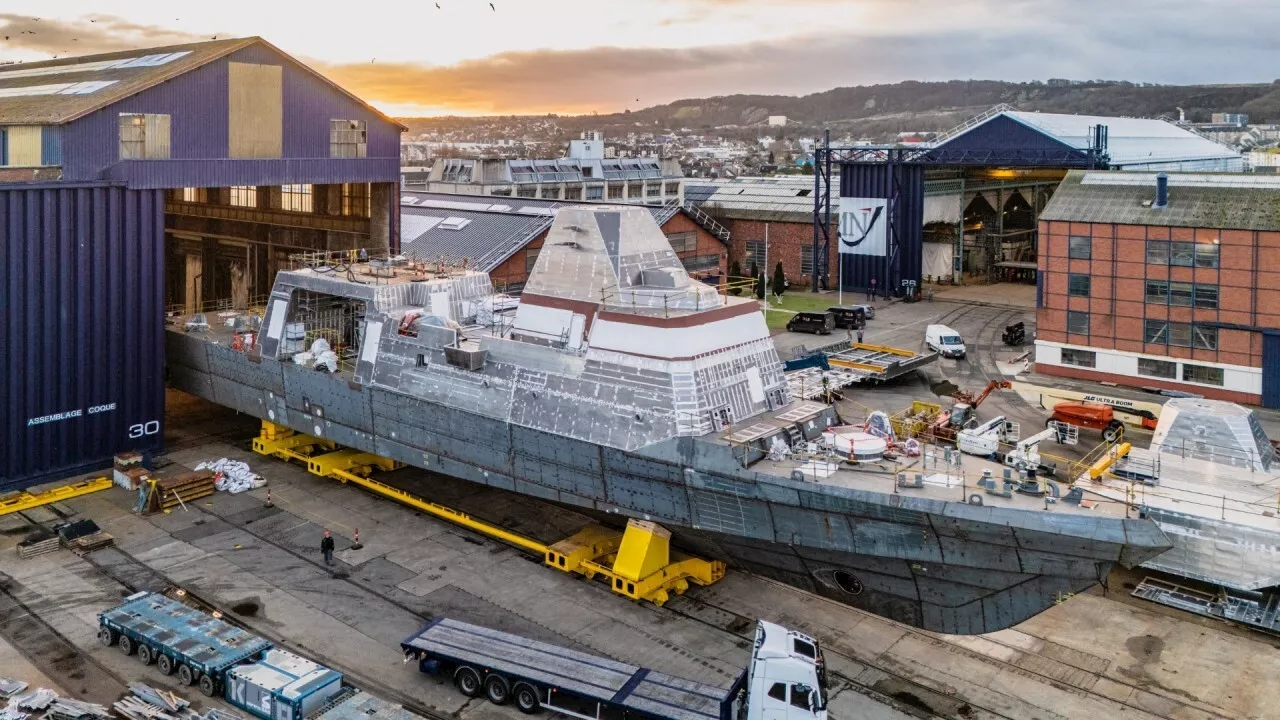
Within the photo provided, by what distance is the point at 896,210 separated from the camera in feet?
229

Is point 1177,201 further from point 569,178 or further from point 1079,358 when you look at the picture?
point 569,178

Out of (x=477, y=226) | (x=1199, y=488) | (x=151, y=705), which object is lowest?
(x=151, y=705)

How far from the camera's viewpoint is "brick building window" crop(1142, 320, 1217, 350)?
41406 mm

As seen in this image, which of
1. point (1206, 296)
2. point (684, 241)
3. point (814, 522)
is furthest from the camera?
point (684, 241)

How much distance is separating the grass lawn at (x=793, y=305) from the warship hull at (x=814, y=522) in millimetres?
34384

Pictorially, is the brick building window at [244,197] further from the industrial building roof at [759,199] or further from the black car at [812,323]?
the industrial building roof at [759,199]

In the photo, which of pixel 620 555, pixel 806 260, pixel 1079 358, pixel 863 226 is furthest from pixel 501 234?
pixel 620 555

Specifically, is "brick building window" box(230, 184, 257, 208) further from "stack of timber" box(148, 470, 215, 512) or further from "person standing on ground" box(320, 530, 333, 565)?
"person standing on ground" box(320, 530, 333, 565)

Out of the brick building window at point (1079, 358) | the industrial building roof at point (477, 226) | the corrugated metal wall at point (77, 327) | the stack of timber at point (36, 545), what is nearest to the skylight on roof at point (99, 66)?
the corrugated metal wall at point (77, 327)

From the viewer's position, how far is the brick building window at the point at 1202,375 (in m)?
41.5

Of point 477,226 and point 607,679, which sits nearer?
point 607,679

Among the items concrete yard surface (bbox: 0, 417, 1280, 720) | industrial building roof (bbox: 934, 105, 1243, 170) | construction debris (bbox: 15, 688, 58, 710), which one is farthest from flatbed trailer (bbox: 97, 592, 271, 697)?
industrial building roof (bbox: 934, 105, 1243, 170)

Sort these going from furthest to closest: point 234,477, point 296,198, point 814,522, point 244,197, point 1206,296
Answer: point 244,197 → point 296,198 → point 1206,296 → point 234,477 → point 814,522

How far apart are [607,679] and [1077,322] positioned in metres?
32.3
